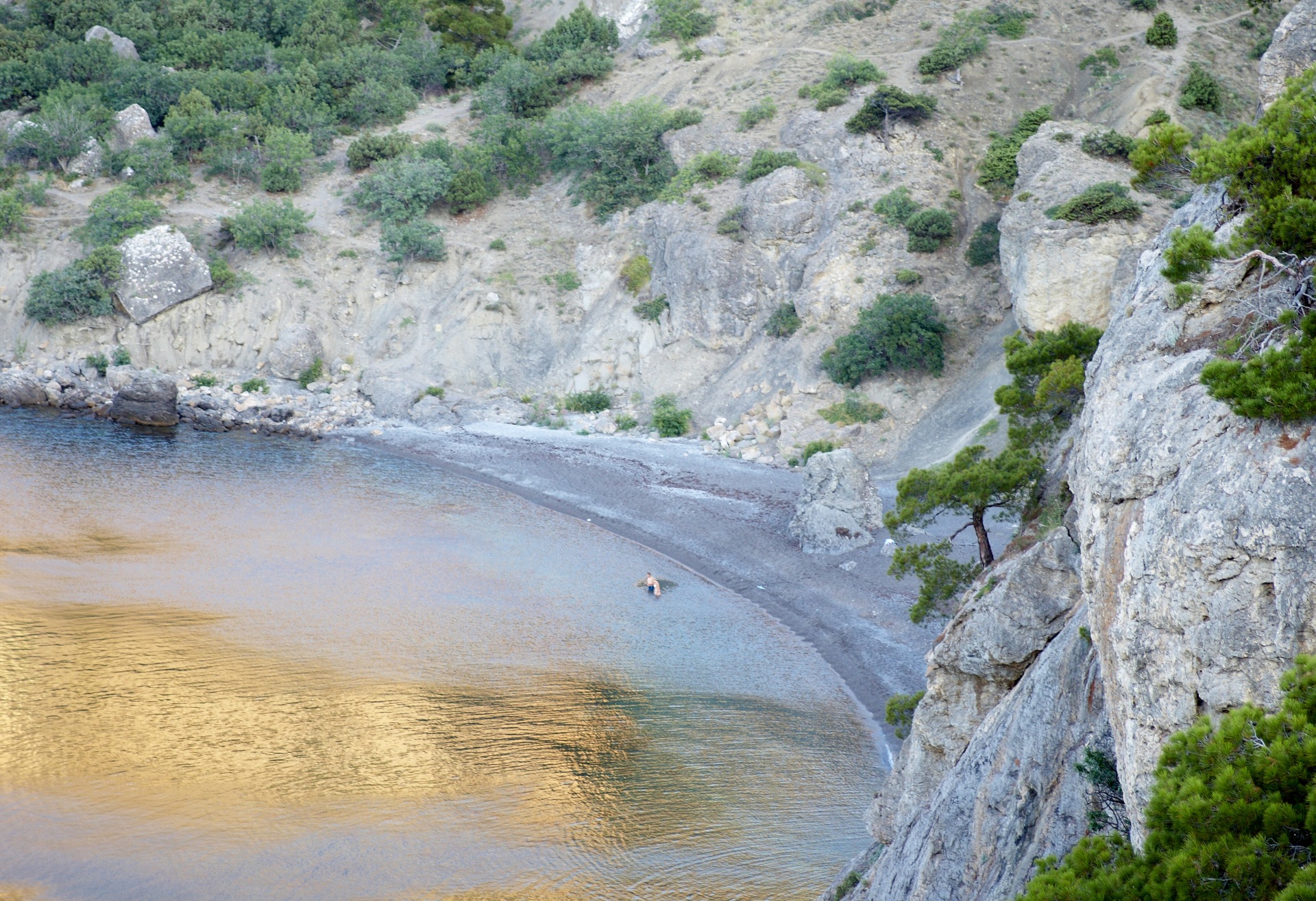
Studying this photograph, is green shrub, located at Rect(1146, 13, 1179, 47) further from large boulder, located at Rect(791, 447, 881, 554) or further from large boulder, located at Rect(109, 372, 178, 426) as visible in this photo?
large boulder, located at Rect(109, 372, 178, 426)

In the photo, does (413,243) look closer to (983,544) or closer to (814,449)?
(814,449)

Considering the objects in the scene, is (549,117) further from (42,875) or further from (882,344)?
(42,875)

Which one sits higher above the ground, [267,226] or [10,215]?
[267,226]

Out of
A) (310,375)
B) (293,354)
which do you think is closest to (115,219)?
(293,354)

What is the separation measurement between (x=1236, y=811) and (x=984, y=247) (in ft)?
135

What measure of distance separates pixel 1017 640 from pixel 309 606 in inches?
834

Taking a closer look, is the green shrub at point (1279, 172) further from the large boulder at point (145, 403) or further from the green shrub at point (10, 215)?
the green shrub at point (10, 215)

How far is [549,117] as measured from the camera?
6072cm

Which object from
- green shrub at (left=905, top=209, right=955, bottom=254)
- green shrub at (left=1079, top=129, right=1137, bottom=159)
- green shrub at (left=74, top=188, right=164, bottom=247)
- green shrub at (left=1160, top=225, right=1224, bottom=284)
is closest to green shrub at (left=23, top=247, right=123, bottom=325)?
green shrub at (left=74, top=188, right=164, bottom=247)

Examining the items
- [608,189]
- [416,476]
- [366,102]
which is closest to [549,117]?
[608,189]

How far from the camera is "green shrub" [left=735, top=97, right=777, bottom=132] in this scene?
2149 inches

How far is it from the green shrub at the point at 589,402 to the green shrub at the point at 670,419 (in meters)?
3.02

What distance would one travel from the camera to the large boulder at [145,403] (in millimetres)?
46031

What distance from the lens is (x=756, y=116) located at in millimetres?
54625
